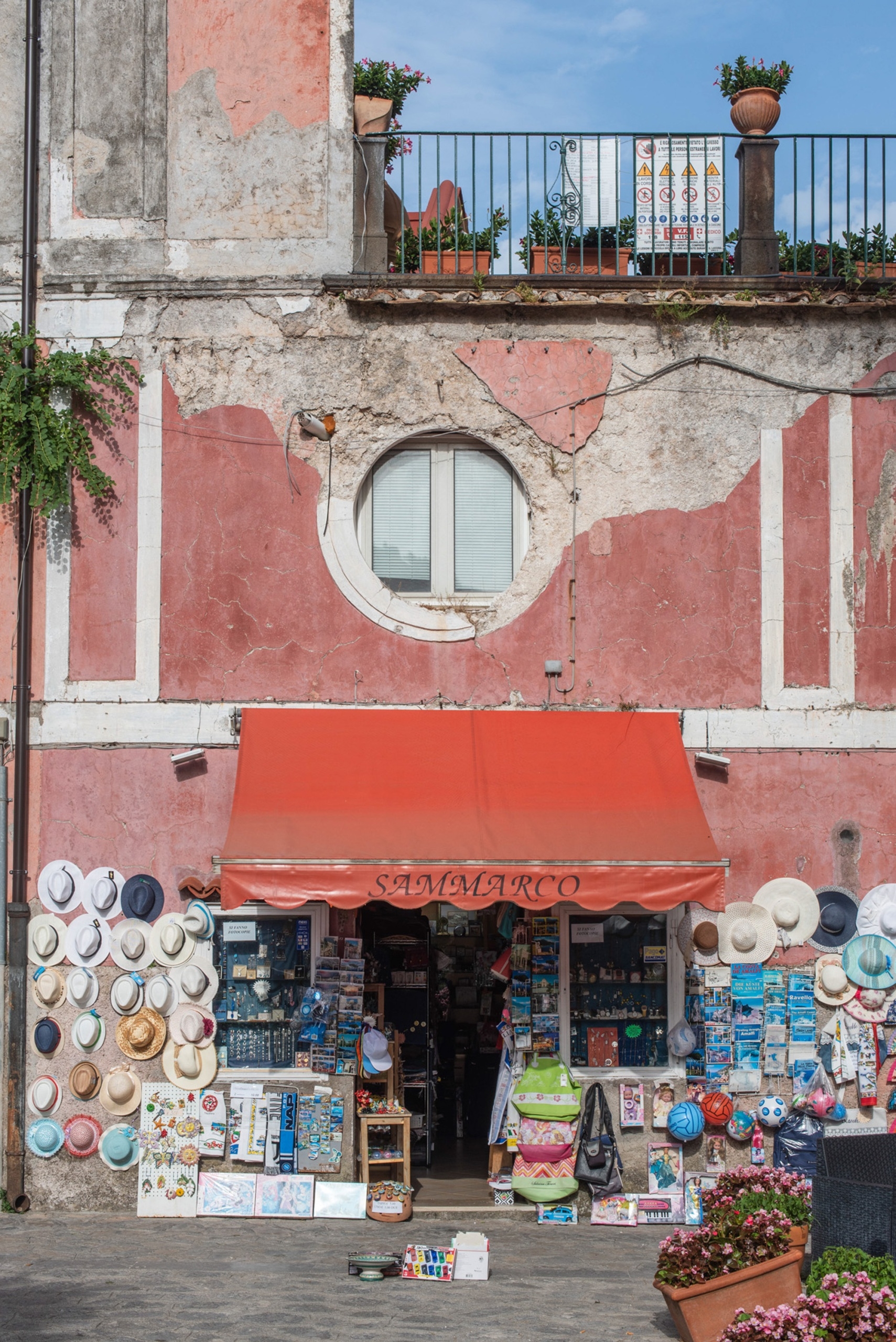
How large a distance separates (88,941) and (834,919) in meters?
5.25

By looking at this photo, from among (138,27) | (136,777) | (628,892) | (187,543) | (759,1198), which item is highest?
(138,27)

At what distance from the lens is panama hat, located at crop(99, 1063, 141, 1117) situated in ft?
30.0

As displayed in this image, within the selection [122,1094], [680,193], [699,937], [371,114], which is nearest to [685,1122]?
[699,937]

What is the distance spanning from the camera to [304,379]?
9.56 meters

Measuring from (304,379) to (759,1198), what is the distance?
617 cm

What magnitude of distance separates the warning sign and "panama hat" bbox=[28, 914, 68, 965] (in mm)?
6570

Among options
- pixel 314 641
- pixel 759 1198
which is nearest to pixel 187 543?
pixel 314 641

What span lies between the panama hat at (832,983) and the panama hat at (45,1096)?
535 cm

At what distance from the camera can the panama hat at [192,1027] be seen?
30.1 ft

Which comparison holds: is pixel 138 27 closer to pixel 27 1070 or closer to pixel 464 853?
pixel 464 853

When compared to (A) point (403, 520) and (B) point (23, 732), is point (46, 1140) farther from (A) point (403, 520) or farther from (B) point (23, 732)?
(A) point (403, 520)

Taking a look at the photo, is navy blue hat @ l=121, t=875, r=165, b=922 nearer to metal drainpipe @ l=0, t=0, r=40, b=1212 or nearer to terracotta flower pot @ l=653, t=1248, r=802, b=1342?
metal drainpipe @ l=0, t=0, r=40, b=1212

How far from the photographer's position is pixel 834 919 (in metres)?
9.29

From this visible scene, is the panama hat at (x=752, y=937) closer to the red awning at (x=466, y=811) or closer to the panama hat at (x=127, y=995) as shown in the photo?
the red awning at (x=466, y=811)
